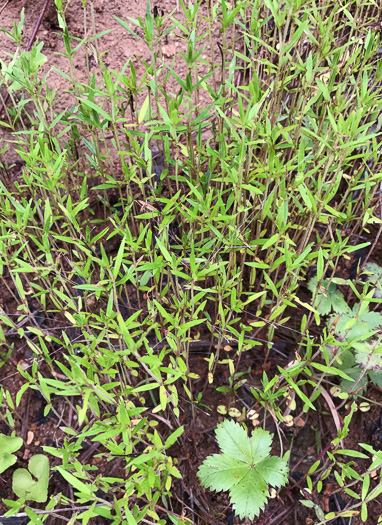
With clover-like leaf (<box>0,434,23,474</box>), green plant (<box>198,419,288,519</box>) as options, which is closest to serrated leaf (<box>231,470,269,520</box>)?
green plant (<box>198,419,288,519</box>)

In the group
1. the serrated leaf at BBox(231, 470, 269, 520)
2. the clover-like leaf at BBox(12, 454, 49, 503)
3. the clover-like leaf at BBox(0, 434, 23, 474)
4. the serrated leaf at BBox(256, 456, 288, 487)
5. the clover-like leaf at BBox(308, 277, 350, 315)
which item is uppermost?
the clover-like leaf at BBox(308, 277, 350, 315)

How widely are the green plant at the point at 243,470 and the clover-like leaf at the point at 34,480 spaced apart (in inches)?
21.1

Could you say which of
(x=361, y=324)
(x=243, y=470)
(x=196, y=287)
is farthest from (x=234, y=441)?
(x=361, y=324)

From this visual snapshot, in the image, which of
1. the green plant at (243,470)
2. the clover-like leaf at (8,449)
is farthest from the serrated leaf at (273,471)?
the clover-like leaf at (8,449)

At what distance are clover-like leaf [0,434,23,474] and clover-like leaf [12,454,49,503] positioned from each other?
0.13ft

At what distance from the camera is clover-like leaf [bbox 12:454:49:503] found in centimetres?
147

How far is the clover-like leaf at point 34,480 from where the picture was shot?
147 centimetres

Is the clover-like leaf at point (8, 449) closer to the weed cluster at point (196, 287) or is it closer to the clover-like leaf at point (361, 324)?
the weed cluster at point (196, 287)

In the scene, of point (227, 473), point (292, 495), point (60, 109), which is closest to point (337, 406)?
point (292, 495)

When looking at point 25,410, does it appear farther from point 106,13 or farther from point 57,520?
point 106,13

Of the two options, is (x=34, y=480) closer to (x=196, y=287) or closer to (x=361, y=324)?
(x=196, y=287)

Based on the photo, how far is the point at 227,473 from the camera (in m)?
1.38

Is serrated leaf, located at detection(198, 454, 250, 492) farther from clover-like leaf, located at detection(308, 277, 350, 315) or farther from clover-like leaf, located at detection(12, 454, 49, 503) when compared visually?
clover-like leaf, located at detection(308, 277, 350, 315)

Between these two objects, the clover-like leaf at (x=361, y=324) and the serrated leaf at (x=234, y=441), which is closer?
the serrated leaf at (x=234, y=441)
